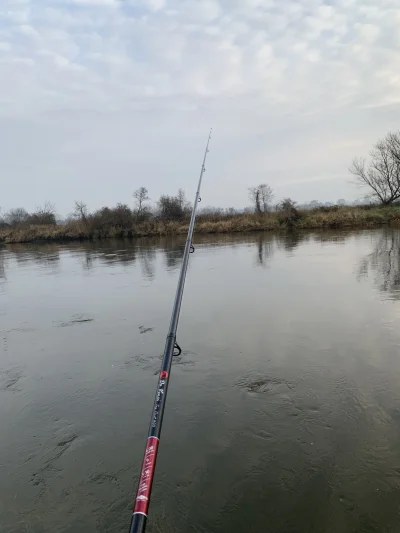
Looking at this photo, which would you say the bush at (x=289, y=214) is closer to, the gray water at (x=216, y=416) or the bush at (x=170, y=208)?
the bush at (x=170, y=208)

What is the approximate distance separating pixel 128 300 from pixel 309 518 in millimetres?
8221

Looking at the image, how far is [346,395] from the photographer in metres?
4.50

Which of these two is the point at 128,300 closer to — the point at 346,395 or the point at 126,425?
the point at 126,425

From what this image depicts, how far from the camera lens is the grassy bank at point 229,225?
124 feet

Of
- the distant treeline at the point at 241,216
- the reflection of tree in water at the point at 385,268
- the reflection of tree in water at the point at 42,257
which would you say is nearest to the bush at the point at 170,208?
the distant treeline at the point at 241,216

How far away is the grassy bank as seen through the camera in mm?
37906

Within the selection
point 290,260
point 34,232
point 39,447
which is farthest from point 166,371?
point 34,232

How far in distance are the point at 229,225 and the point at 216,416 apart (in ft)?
125

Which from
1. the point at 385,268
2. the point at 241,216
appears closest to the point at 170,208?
the point at 241,216

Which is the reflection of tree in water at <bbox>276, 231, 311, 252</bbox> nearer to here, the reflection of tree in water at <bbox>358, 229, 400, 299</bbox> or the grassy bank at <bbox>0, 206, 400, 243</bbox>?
the reflection of tree in water at <bbox>358, 229, 400, 299</bbox>

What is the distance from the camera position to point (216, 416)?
4.36m

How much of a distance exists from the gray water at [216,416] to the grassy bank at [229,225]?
30.7 m

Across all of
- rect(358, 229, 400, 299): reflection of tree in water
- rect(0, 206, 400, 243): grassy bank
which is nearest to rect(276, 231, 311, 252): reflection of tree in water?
rect(358, 229, 400, 299): reflection of tree in water

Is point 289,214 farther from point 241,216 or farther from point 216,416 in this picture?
point 216,416
